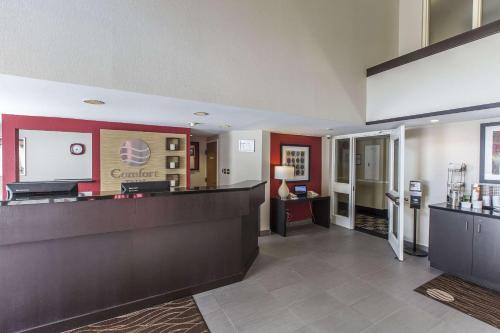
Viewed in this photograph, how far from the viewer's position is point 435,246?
3.38m

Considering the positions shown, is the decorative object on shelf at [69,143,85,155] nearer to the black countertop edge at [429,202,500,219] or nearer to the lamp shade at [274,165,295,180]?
the lamp shade at [274,165,295,180]

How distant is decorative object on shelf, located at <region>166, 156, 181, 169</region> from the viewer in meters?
4.71

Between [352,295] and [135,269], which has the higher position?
[135,269]

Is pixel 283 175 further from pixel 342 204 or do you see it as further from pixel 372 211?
pixel 372 211

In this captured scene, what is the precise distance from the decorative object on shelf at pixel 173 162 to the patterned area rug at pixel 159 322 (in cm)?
274

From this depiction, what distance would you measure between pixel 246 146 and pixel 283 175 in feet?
3.40

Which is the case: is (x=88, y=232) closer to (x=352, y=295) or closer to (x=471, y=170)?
(x=352, y=295)

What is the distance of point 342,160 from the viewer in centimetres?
582

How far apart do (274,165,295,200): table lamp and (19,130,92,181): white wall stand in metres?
3.52

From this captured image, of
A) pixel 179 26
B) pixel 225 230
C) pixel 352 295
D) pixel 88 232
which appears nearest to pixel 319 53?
pixel 179 26

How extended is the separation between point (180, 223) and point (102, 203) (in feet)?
2.65

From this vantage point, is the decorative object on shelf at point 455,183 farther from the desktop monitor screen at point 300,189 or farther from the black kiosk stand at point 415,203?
the desktop monitor screen at point 300,189

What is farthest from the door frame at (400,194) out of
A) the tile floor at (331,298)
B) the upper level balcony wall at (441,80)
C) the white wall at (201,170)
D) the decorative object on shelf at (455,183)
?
the white wall at (201,170)

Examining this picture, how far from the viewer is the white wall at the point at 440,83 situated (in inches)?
107
